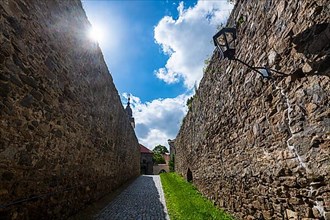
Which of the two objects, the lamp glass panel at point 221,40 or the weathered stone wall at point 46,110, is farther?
the lamp glass panel at point 221,40

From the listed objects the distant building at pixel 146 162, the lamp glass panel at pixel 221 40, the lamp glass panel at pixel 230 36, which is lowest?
the lamp glass panel at pixel 221 40

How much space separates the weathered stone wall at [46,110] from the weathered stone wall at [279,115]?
3563 millimetres

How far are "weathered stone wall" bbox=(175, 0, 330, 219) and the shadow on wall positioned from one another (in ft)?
0.03

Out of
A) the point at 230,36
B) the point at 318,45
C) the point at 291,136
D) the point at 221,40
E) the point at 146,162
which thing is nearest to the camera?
the point at 318,45

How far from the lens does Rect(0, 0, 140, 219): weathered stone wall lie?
3.20 meters

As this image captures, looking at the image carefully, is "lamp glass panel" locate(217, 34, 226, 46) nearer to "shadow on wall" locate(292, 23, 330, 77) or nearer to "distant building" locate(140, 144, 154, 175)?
"shadow on wall" locate(292, 23, 330, 77)

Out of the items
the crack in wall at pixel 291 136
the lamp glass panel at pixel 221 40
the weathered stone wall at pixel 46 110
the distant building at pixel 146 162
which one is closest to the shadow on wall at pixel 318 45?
the crack in wall at pixel 291 136

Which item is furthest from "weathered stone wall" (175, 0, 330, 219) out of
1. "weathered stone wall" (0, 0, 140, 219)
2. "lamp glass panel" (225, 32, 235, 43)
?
"weathered stone wall" (0, 0, 140, 219)

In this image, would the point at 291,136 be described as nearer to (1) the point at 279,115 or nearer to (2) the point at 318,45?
(1) the point at 279,115

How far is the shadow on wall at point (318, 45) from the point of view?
2533 millimetres

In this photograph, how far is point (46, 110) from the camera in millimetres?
4199

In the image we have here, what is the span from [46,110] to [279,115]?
12.2 ft

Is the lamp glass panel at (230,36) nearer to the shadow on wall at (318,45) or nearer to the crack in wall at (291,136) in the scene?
the crack in wall at (291,136)

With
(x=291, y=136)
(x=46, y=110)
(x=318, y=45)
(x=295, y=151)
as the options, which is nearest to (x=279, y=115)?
(x=291, y=136)
